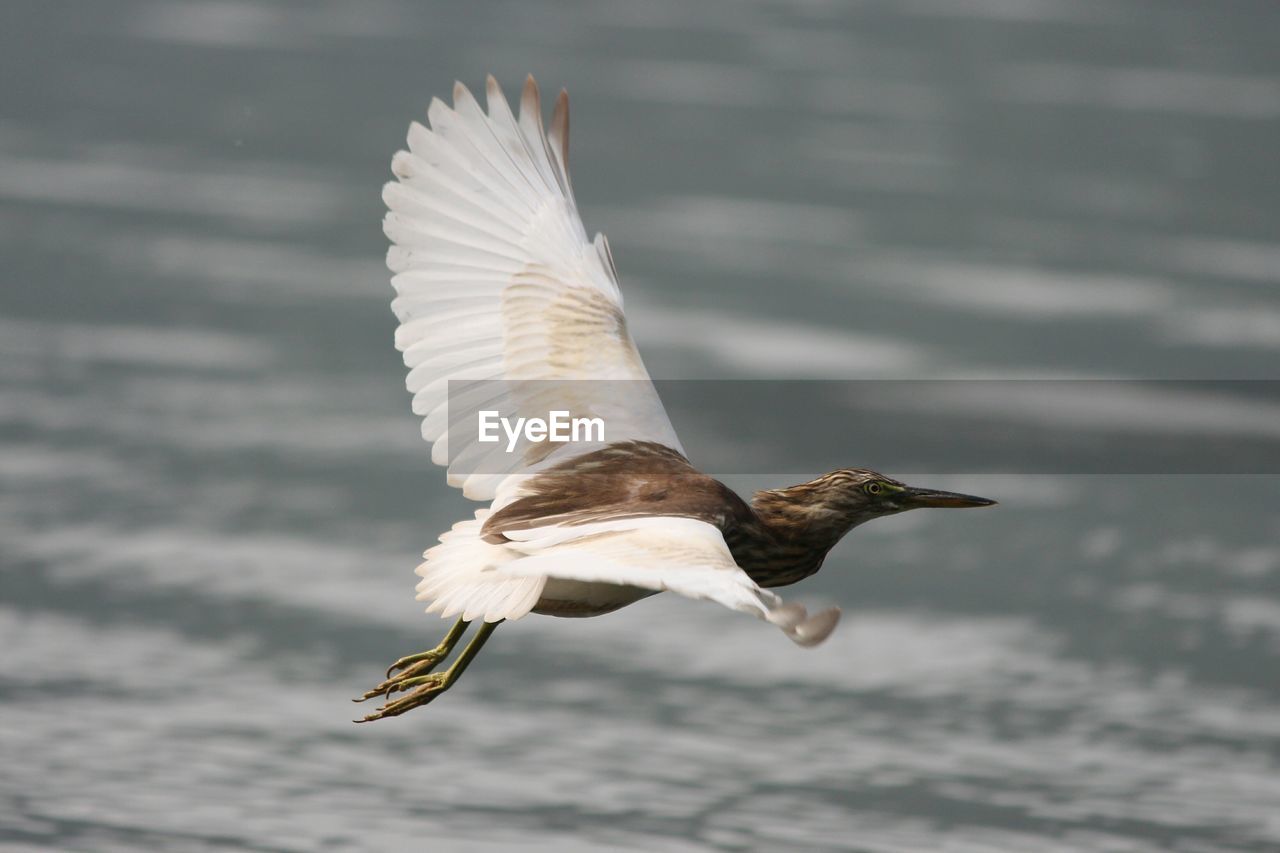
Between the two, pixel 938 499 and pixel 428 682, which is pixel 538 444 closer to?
pixel 428 682

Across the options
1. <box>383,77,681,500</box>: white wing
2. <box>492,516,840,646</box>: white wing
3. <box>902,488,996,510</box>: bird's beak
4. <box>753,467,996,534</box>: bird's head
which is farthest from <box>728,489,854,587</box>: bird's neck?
<box>492,516,840,646</box>: white wing

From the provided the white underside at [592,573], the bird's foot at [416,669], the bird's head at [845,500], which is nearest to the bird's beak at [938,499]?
the bird's head at [845,500]

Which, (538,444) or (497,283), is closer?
(538,444)

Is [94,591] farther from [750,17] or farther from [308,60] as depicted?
[750,17]

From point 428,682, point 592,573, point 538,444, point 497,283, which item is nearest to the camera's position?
point 592,573

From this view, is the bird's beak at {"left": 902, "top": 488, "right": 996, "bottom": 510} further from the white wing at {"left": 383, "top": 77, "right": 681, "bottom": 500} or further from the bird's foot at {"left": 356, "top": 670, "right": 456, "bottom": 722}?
the bird's foot at {"left": 356, "top": 670, "right": 456, "bottom": 722}

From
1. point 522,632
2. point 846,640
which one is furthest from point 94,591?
point 846,640

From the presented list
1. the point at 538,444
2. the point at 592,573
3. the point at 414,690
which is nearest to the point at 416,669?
the point at 414,690
